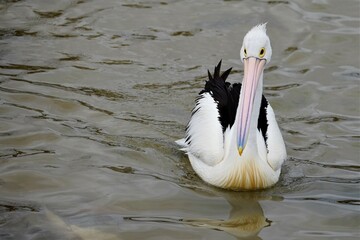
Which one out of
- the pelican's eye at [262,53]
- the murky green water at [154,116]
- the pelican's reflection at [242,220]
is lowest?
the pelican's reflection at [242,220]

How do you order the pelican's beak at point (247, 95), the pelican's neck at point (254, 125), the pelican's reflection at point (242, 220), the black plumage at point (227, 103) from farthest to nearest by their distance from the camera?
1. the black plumage at point (227, 103)
2. the pelican's neck at point (254, 125)
3. the pelican's beak at point (247, 95)
4. the pelican's reflection at point (242, 220)

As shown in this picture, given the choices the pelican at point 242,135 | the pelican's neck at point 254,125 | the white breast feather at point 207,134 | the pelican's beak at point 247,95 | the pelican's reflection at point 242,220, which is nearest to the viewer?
the pelican's reflection at point 242,220

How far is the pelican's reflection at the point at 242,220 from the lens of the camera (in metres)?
5.20

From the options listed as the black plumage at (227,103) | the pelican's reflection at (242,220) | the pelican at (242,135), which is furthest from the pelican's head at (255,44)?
the pelican's reflection at (242,220)

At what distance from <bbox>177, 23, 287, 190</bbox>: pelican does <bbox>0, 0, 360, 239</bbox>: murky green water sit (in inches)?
5.0

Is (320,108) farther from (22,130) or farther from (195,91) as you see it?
(22,130)

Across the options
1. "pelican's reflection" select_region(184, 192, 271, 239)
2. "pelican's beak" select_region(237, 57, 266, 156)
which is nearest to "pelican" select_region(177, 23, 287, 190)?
"pelican's beak" select_region(237, 57, 266, 156)

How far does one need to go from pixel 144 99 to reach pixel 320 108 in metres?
1.71

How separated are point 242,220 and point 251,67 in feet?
3.60

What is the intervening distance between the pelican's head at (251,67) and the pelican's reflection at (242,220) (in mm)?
526

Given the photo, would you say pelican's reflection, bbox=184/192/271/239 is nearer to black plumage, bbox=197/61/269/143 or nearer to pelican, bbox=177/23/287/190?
pelican, bbox=177/23/287/190

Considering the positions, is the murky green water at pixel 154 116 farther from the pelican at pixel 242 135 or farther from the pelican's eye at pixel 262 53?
the pelican's eye at pixel 262 53

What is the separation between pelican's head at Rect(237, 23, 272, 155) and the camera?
17.8 ft

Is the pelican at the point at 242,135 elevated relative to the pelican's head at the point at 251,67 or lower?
lower
